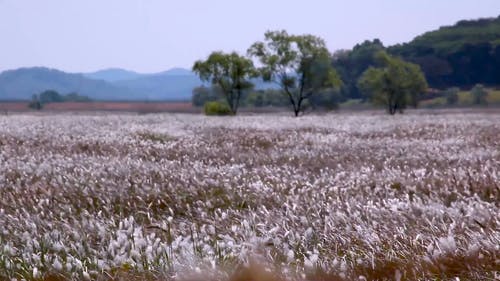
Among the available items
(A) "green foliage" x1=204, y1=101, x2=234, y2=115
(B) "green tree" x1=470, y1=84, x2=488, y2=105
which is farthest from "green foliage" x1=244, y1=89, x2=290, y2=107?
(A) "green foliage" x1=204, y1=101, x2=234, y2=115

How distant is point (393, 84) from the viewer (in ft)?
312

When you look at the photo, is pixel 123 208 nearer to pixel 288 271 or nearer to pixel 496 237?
pixel 288 271

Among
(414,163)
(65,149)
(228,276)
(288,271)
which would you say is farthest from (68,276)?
(65,149)

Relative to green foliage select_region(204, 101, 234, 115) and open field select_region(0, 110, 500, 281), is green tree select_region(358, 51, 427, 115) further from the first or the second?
open field select_region(0, 110, 500, 281)

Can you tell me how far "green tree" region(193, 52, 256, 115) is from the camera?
80.5 meters

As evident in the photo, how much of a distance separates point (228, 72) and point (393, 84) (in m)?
27.6

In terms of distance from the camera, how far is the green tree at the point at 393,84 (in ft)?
312

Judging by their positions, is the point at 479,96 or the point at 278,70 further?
the point at 479,96

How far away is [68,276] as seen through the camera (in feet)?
11.5

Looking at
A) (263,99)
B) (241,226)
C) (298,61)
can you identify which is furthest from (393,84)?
(241,226)

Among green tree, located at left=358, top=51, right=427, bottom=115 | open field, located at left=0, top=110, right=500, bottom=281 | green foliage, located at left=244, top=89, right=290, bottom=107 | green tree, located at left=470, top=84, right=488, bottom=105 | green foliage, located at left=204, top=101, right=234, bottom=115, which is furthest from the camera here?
green foliage, located at left=244, top=89, right=290, bottom=107

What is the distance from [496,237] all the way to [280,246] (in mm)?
1257

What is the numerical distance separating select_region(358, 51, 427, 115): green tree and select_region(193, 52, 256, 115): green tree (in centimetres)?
2296

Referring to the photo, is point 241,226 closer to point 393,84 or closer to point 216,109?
point 216,109
